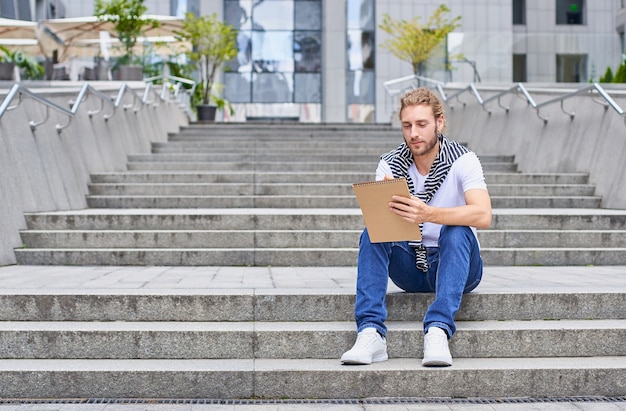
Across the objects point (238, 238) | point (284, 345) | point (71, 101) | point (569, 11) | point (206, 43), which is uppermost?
point (569, 11)

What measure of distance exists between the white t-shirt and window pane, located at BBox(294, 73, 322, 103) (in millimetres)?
24008

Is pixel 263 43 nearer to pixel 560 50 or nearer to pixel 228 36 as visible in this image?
pixel 228 36

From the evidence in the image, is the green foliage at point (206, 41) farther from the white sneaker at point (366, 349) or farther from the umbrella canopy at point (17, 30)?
the white sneaker at point (366, 349)

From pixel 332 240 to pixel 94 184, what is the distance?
3.30m

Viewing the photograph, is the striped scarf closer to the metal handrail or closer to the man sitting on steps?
the man sitting on steps

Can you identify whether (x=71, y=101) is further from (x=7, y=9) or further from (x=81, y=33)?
(x=7, y=9)

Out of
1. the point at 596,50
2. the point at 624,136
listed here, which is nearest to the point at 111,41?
the point at 596,50

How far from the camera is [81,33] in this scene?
2027 cm

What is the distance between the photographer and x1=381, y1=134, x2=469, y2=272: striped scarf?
4.43 meters

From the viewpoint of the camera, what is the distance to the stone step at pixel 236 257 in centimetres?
673

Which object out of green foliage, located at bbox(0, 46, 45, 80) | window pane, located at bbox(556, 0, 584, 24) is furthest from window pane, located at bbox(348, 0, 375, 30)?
green foliage, located at bbox(0, 46, 45, 80)

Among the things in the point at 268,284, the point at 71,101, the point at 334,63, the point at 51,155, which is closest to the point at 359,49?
the point at 334,63

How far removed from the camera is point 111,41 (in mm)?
20344

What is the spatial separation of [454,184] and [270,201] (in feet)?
14.4
